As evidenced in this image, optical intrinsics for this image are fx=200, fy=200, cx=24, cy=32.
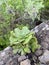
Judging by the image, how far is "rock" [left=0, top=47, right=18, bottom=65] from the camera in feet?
7.33

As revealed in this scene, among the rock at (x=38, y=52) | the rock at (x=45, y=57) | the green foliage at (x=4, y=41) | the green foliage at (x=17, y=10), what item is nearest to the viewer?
the rock at (x=45, y=57)

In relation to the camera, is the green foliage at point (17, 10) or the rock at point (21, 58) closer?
the rock at point (21, 58)

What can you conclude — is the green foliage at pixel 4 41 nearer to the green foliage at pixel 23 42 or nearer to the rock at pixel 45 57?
the green foliage at pixel 23 42

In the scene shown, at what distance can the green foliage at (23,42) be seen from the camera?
219cm

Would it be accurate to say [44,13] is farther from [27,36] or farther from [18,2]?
[27,36]

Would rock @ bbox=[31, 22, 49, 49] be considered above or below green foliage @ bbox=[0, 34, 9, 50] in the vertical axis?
above

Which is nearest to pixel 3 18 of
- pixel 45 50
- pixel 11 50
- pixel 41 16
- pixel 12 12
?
pixel 12 12

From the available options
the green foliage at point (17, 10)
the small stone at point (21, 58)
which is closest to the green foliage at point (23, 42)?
the small stone at point (21, 58)

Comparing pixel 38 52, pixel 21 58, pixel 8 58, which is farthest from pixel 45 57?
pixel 8 58

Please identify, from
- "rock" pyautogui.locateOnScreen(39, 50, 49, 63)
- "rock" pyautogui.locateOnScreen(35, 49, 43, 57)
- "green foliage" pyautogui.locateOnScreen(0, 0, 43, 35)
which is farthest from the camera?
"green foliage" pyautogui.locateOnScreen(0, 0, 43, 35)

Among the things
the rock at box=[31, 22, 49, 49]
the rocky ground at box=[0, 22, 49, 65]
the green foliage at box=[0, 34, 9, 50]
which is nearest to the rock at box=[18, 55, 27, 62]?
the rocky ground at box=[0, 22, 49, 65]

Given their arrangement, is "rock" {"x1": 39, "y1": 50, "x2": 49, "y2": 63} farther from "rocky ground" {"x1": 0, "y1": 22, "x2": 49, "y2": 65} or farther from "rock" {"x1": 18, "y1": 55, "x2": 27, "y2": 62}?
"rock" {"x1": 18, "y1": 55, "x2": 27, "y2": 62}

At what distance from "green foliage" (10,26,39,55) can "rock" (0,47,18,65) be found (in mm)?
79

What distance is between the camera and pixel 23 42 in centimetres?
220
